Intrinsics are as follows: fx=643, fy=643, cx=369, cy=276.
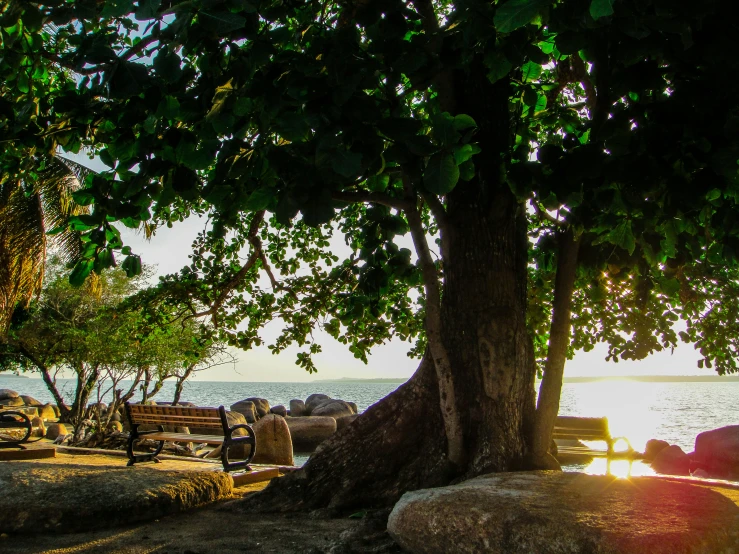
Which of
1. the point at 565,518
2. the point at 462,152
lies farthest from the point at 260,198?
the point at 565,518

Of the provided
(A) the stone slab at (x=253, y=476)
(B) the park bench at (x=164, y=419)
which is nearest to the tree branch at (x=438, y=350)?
(A) the stone slab at (x=253, y=476)

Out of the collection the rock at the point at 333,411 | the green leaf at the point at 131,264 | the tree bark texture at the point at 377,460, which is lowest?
the rock at the point at 333,411

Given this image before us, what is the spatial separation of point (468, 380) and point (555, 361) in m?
0.82

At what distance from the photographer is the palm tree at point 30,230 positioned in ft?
54.4

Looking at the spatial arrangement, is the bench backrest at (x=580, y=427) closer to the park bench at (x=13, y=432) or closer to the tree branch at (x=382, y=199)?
the tree branch at (x=382, y=199)

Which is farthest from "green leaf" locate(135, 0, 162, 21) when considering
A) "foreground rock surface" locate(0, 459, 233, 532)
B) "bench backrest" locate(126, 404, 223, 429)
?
"bench backrest" locate(126, 404, 223, 429)

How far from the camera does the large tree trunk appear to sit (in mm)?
5969

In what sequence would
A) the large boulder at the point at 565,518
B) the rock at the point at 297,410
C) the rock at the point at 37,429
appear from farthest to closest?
1. the rock at the point at 297,410
2. the rock at the point at 37,429
3. the large boulder at the point at 565,518

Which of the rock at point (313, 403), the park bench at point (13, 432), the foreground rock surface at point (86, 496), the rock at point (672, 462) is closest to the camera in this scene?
the foreground rock surface at point (86, 496)

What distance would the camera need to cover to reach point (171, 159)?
13.0ft

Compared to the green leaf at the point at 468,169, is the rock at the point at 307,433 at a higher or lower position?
lower

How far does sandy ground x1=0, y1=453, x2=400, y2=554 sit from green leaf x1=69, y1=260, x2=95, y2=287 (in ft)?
7.38

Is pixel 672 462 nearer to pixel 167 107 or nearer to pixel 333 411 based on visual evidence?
pixel 167 107

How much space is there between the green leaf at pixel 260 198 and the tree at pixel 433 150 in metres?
0.01
